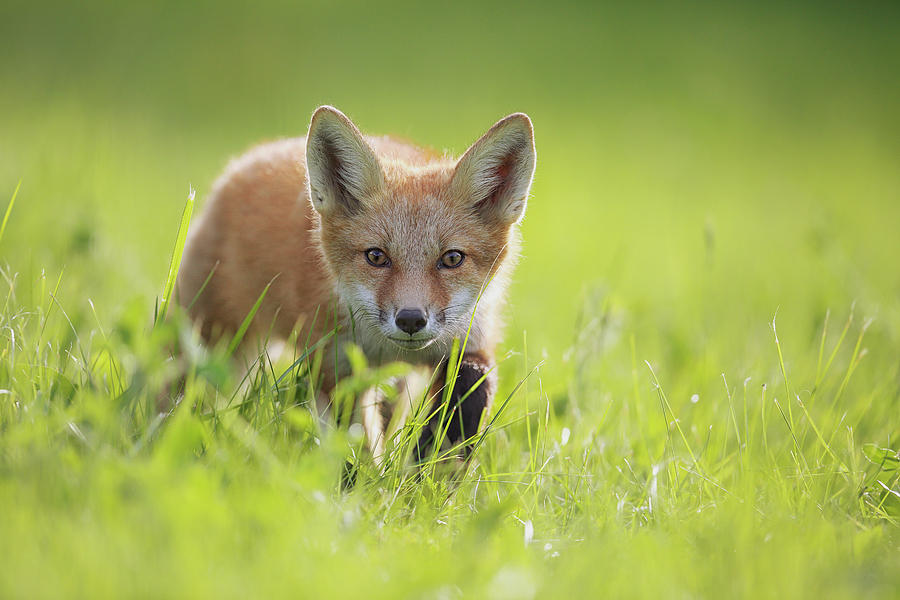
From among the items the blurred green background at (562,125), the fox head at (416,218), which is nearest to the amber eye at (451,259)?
the fox head at (416,218)

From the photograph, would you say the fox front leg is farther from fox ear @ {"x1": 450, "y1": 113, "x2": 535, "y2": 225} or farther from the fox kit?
fox ear @ {"x1": 450, "y1": 113, "x2": 535, "y2": 225}

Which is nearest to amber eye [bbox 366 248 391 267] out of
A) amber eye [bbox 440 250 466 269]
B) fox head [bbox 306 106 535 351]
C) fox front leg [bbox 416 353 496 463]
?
fox head [bbox 306 106 535 351]

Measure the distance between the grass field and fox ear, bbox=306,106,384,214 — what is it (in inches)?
32.8

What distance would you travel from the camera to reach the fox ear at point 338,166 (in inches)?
136

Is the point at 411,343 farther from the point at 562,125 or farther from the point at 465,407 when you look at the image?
the point at 562,125

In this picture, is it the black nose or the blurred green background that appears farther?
the blurred green background

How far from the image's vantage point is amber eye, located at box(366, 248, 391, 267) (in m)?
3.46

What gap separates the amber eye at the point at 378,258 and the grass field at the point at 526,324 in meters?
0.59

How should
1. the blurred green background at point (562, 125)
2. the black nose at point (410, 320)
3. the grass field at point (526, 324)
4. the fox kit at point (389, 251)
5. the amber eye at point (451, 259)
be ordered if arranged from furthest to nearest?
the blurred green background at point (562, 125) < the amber eye at point (451, 259) < the fox kit at point (389, 251) < the black nose at point (410, 320) < the grass field at point (526, 324)

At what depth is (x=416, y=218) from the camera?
3.51 meters

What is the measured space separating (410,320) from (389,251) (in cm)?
44

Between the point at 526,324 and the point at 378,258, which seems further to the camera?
the point at 526,324

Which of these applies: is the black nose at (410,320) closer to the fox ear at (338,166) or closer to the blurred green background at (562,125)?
the fox ear at (338,166)

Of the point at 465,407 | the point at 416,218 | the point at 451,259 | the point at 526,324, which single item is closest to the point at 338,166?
the point at 416,218
